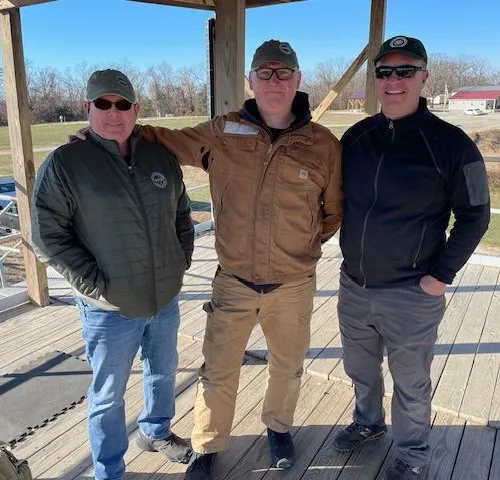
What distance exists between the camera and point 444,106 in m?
6.44

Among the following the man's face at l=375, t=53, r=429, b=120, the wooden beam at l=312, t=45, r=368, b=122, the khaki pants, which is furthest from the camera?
the wooden beam at l=312, t=45, r=368, b=122

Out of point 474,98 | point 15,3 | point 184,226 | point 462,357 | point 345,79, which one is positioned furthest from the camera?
point 474,98

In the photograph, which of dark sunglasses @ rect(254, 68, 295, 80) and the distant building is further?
the distant building

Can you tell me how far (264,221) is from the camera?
63.4 inches

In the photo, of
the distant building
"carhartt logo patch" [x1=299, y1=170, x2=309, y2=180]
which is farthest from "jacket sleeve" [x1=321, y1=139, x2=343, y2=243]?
the distant building

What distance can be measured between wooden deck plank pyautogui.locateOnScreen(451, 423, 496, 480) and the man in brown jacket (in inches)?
27.1

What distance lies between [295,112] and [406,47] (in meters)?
0.42

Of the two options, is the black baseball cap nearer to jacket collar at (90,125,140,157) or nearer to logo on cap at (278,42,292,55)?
logo on cap at (278,42,292,55)

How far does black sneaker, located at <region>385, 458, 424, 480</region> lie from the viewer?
1748 mm

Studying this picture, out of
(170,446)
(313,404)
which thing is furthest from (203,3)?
(170,446)

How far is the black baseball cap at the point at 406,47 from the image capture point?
150cm

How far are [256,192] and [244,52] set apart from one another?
3.46 feet

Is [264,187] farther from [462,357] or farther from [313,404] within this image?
[462,357]

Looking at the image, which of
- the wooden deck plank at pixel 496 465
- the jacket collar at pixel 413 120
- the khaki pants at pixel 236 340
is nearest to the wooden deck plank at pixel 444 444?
the wooden deck plank at pixel 496 465
